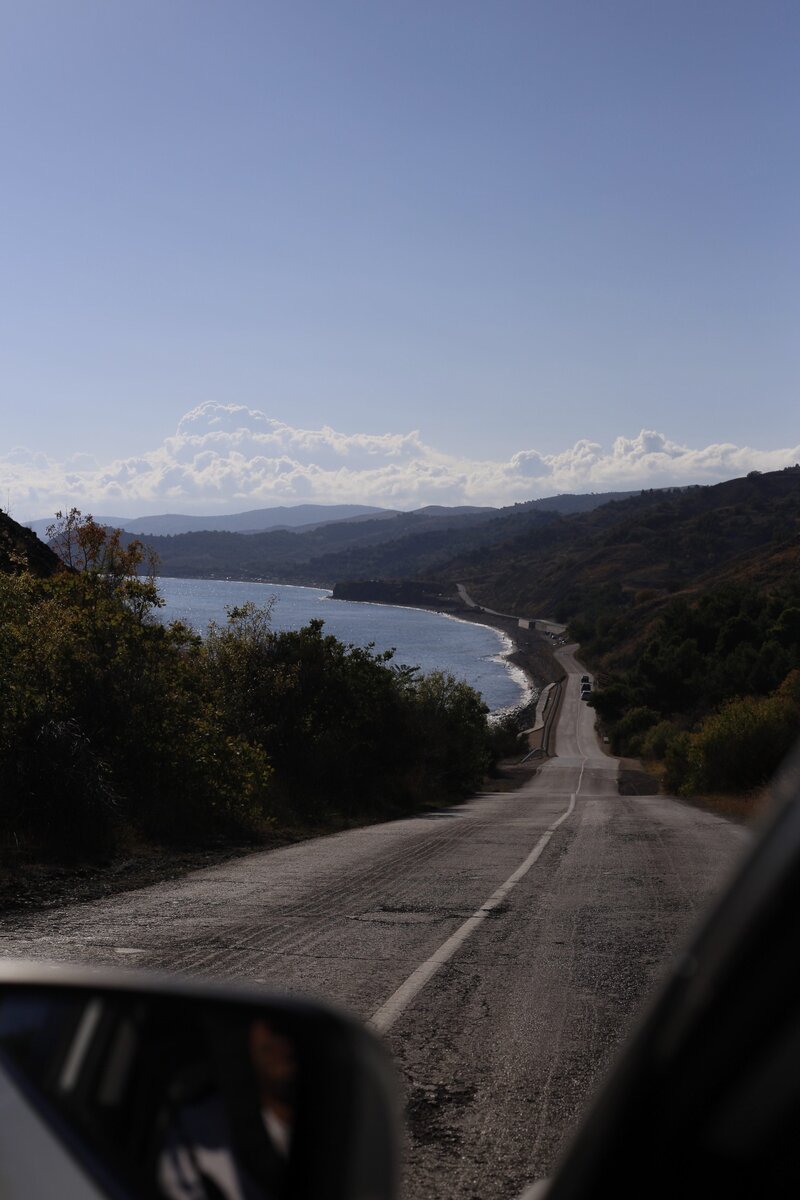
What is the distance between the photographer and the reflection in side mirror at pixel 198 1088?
113cm

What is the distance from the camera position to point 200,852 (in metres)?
14.2

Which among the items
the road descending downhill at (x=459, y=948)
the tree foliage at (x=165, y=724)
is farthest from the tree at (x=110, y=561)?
the road descending downhill at (x=459, y=948)

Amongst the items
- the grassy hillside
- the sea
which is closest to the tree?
the grassy hillside

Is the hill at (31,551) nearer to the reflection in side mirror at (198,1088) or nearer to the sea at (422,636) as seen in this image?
the reflection in side mirror at (198,1088)

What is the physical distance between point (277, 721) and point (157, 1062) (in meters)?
23.0

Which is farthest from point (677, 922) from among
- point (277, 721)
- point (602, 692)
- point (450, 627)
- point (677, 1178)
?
point (450, 627)

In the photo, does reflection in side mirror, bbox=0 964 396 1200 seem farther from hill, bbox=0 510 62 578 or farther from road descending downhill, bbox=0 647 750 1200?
hill, bbox=0 510 62 578

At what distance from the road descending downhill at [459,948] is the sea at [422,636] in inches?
2805

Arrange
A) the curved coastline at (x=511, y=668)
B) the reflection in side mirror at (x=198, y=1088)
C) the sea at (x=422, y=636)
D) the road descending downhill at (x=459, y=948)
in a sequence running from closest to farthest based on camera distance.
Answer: the reflection in side mirror at (x=198, y=1088), the road descending downhill at (x=459, y=948), the curved coastline at (x=511, y=668), the sea at (x=422, y=636)

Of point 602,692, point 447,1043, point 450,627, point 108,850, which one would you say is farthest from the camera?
point 450,627

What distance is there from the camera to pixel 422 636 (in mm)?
150625

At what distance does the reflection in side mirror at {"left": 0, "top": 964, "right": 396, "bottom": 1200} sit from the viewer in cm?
113

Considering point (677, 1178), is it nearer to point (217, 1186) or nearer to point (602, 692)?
point (217, 1186)

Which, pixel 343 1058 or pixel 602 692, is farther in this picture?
pixel 602 692
